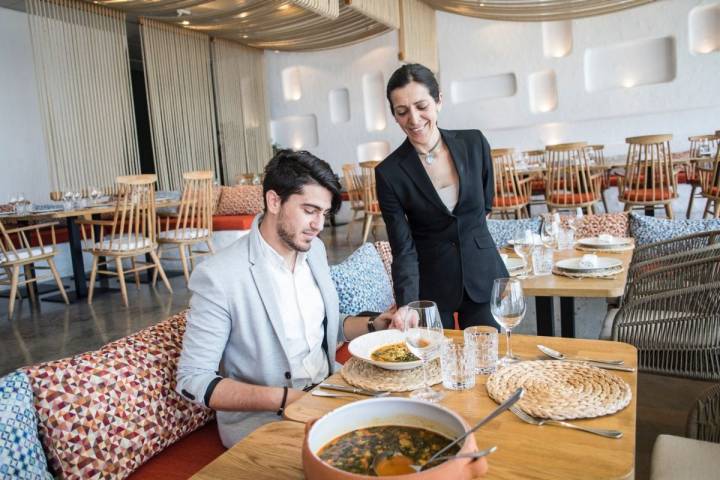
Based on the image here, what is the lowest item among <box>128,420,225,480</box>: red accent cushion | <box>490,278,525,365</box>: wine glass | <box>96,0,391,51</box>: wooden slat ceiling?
<box>128,420,225,480</box>: red accent cushion

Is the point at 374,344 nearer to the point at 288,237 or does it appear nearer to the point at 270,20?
the point at 288,237

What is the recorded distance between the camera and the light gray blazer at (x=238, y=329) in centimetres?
143

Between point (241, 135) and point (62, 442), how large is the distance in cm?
1102

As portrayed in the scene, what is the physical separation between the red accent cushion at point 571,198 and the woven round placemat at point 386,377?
4930 millimetres

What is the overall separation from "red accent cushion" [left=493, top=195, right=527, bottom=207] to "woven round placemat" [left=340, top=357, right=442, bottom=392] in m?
5.29

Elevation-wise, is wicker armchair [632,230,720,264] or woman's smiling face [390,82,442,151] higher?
woman's smiling face [390,82,442,151]

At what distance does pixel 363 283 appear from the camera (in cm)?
263

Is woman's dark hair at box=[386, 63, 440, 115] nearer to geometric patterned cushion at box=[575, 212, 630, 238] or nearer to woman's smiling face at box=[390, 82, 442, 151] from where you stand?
woman's smiling face at box=[390, 82, 442, 151]

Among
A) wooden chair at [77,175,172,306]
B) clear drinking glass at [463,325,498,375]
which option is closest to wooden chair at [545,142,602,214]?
wooden chair at [77,175,172,306]

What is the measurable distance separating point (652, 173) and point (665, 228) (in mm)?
2753

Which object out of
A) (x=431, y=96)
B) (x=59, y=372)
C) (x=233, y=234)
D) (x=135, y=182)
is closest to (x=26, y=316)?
(x=135, y=182)

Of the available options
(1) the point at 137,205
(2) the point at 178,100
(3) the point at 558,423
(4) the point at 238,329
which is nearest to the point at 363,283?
(4) the point at 238,329

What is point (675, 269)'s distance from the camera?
2.28 metres

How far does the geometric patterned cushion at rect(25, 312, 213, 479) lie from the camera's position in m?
1.34
